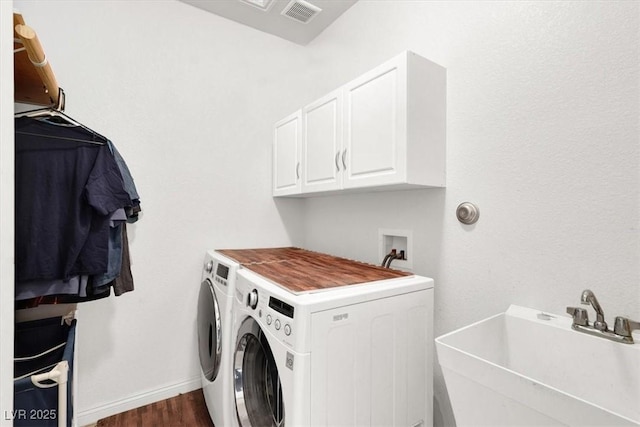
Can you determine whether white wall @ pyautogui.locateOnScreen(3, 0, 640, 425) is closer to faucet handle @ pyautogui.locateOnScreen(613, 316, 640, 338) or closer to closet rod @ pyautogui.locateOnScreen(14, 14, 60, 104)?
faucet handle @ pyautogui.locateOnScreen(613, 316, 640, 338)

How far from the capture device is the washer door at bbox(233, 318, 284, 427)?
1.29 m

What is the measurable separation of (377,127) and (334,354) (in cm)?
105

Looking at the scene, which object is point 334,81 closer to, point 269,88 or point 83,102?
point 269,88

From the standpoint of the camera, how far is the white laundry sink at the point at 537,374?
27.0 inches

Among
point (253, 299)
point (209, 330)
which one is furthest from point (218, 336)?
point (253, 299)

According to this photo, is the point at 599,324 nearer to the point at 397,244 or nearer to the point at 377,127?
the point at 397,244

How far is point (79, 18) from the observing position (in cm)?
179

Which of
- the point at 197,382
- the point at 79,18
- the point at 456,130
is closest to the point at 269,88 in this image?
the point at 79,18

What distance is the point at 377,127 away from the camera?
1.48m

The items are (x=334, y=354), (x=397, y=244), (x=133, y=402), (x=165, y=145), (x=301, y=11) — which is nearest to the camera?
(x=334, y=354)

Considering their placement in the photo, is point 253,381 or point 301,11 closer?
point 253,381

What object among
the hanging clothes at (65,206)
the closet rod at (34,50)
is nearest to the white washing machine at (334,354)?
the hanging clothes at (65,206)

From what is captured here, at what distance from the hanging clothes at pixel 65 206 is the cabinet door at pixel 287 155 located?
1076 millimetres

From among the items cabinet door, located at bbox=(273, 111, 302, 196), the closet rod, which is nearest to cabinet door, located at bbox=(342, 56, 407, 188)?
cabinet door, located at bbox=(273, 111, 302, 196)
